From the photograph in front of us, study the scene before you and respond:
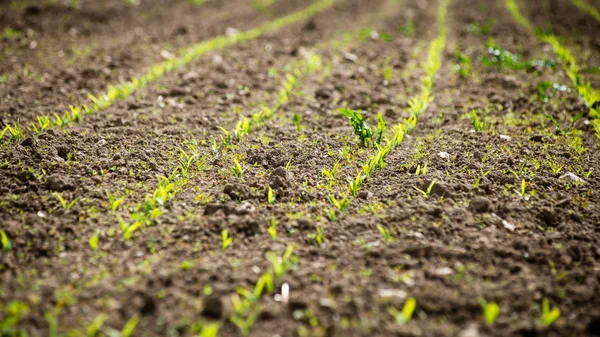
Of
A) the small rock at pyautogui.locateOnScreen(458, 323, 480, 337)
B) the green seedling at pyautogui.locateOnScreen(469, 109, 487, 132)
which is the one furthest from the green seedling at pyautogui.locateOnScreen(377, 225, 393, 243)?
the green seedling at pyautogui.locateOnScreen(469, 109, 487, 132)

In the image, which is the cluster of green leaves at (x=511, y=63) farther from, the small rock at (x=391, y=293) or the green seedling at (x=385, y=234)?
the small rock at (x=391, y=293)

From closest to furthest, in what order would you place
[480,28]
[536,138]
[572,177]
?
1. [572,177]
2. [536,138]
3. [480,28]

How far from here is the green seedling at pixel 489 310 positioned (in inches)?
66.6

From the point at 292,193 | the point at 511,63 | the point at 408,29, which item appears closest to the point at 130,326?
the point at 292,193

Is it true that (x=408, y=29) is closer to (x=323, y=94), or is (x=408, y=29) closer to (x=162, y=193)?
(x=323, y=94)

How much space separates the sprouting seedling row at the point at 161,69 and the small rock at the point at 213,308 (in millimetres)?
2133

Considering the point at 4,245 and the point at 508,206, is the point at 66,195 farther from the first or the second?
the point at 508,206

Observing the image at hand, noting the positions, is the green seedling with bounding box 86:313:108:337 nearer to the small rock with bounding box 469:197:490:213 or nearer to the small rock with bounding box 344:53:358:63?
the small rock with bounding box 469:197:490:213

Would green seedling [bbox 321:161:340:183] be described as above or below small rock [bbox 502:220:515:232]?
above

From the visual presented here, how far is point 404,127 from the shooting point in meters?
3.38

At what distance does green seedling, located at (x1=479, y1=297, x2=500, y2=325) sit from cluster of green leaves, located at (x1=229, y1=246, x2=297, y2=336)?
2.66 feet

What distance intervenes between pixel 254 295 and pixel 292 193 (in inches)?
32.8

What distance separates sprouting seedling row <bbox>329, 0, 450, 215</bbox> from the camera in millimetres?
2537

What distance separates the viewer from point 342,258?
2.05 m
